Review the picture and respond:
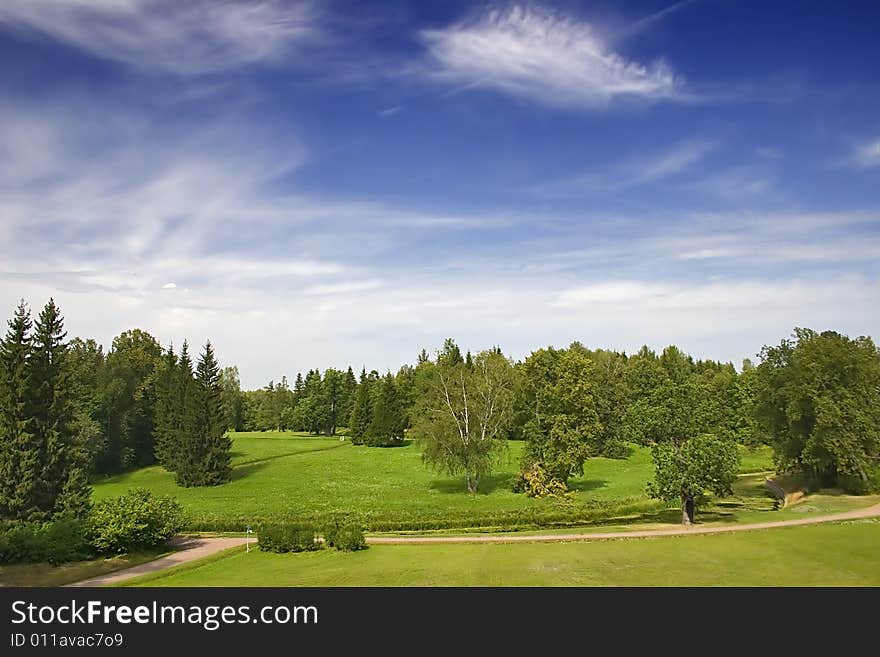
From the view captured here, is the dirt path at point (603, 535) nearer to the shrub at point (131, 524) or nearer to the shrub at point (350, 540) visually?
the shrub at point (350, 540)

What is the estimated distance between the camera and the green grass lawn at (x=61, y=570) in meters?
27.7

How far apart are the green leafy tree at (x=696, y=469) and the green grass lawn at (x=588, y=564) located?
4.62 meters

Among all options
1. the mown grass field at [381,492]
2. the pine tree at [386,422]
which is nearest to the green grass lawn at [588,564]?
the mown grass field at [381,492]

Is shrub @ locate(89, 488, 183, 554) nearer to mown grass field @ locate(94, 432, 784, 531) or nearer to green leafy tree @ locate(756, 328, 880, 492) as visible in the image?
mown grass field @ locate(94, 432, 784, 531)

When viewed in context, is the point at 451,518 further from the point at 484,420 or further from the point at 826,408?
the point at 826,408

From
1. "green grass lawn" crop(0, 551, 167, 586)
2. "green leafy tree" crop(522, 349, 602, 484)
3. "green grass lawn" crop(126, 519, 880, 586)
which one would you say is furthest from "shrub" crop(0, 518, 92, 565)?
"green leafy tree" crop(522, 349, 602, 484)

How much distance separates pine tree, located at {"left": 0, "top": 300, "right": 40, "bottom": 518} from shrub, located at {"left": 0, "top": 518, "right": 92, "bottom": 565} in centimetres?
1307

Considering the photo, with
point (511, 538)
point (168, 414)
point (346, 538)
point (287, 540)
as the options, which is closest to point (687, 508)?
point (511, 538)

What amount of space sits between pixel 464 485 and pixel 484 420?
322 inches

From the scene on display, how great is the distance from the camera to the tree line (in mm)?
43812

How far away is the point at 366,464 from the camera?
7650cm

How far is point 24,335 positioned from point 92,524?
23.6m
